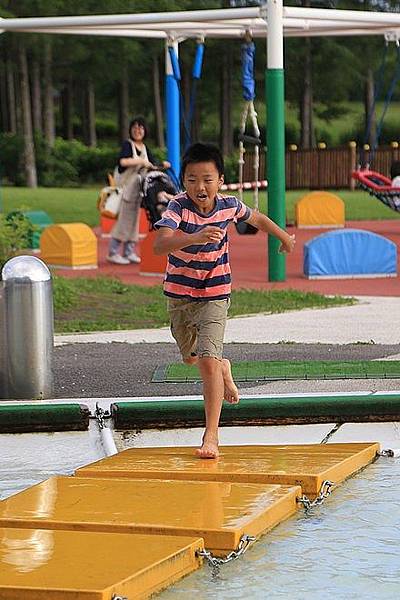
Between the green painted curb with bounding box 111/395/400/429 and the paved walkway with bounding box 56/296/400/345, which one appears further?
the paved walkway with bounding box 56/296/400/345

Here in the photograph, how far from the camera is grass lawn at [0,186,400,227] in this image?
98.7 ft

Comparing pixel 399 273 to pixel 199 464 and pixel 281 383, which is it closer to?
pixel 281 383

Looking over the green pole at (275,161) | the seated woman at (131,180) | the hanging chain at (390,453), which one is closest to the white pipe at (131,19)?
the green pole at (275,161)

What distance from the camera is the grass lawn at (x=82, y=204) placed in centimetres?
3008

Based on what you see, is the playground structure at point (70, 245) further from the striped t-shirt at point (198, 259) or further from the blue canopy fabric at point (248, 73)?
the striped t-shirt at point (198, 259)

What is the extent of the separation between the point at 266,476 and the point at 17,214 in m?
11.0

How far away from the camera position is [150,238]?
1638 cm

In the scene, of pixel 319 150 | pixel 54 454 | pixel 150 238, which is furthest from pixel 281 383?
pixel 319 150

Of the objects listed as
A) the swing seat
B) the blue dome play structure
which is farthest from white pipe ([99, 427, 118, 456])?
the swing seat

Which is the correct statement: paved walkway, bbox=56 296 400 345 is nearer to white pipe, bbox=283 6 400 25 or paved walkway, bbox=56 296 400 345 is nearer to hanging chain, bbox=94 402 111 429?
hanging chain, bbox=94 402 111 429

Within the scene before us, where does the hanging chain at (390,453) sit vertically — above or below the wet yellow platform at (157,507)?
below

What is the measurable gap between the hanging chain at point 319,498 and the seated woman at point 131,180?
38.5ft

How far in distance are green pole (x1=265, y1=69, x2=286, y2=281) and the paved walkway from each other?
2.31 meters

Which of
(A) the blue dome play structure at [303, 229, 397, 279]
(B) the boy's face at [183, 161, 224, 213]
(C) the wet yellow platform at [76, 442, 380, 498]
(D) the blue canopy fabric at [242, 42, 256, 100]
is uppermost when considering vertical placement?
(D) the blue canopy fabric at [242, 42, 256, 100]
